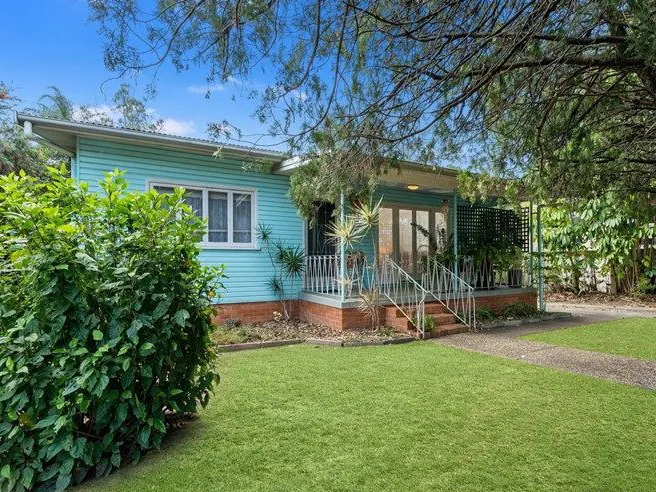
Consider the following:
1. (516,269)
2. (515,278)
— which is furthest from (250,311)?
(515,278)

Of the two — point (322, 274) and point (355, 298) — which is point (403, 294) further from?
point (322, 274)

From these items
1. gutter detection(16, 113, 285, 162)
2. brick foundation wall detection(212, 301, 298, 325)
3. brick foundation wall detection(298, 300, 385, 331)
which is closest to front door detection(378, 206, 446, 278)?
brick foundation wall detection(298, 300, 385, 331)

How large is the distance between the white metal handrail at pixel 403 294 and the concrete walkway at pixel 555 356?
56 cm

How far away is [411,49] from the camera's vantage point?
397 cm

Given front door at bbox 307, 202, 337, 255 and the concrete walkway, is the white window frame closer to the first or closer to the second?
front door at bbox 307, 202, 337, 255

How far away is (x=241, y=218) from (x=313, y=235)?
188 centimetres

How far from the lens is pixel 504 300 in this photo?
33.7 feet

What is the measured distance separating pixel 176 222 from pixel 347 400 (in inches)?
102

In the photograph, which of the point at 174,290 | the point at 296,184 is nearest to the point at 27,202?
the point at 174,290

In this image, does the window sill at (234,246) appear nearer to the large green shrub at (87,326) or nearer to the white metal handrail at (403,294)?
the white metal handrail at (403,294)

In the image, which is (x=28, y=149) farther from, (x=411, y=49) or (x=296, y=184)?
(x=411, y=49)

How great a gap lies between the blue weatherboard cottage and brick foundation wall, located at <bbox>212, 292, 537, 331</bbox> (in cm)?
2

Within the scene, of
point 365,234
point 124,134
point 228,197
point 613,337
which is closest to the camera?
point 124,134

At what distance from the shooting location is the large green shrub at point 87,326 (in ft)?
9.09
